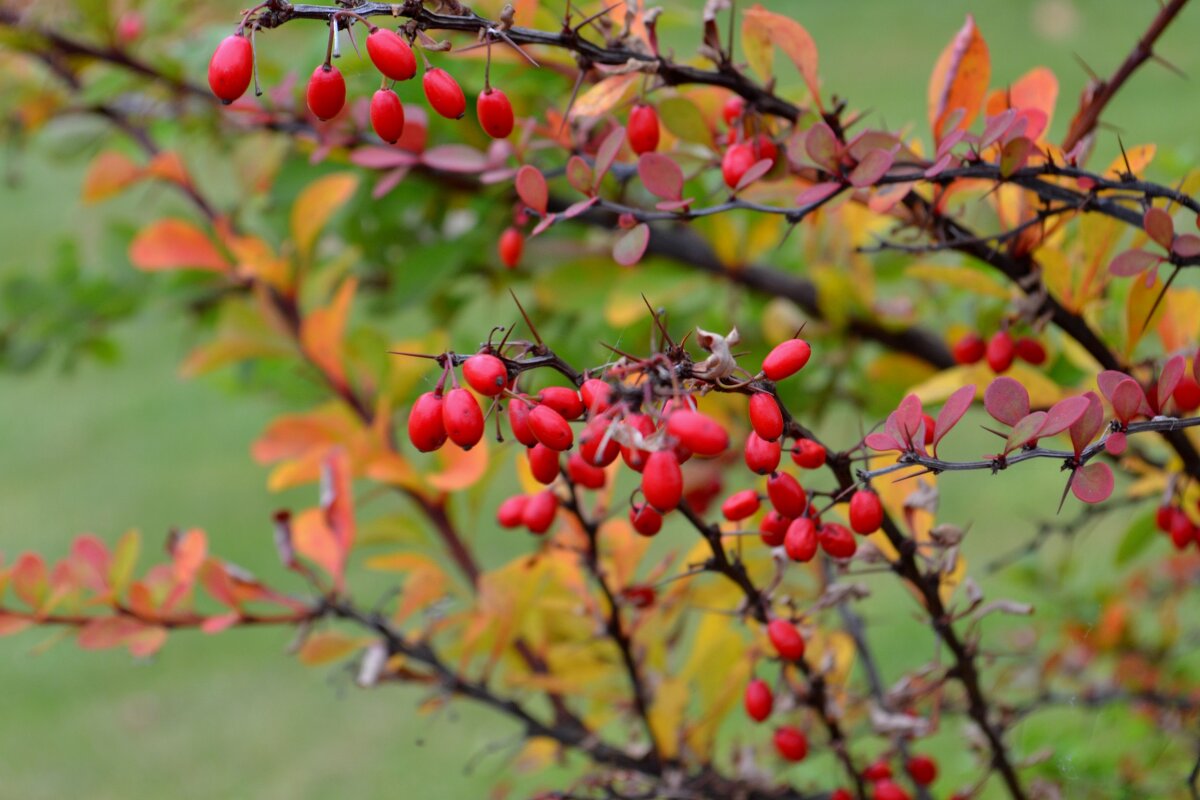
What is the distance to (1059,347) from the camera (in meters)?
0.91

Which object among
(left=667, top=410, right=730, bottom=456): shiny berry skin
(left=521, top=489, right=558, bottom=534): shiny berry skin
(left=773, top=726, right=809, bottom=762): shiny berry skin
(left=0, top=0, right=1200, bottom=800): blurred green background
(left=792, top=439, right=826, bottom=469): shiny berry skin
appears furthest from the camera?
(left=0, top=0, right=1200, bottom=800): blurred green background

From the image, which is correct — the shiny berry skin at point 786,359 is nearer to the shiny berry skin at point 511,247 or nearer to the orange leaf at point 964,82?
the orange leaf at point 964,82

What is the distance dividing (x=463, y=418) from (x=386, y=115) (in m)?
0.12

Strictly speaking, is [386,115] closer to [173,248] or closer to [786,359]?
[786,359]

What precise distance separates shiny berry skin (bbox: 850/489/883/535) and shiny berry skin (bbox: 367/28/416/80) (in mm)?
224

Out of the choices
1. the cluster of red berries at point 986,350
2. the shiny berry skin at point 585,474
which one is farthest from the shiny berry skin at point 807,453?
the cluster of red berries at point 986,350

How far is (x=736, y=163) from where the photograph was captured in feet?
1.78

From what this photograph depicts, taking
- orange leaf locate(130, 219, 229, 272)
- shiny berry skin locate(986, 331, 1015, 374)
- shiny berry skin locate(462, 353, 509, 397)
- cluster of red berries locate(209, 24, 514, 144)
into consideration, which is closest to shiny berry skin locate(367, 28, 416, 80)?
cluster of red berries locate(209, 24, 514, 144)

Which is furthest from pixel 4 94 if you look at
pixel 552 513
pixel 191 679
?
pixel 191 679

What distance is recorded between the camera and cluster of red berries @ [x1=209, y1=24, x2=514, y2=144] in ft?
1.35

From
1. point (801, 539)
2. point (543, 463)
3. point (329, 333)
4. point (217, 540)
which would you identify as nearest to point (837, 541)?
point (801, 539)

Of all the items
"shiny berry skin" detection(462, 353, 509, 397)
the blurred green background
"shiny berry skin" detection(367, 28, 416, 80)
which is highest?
"shiny berry skin" detection(367, 28, 416, 80)

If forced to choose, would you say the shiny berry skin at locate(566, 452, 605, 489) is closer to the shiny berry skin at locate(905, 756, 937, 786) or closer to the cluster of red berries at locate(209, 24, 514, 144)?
the cluster of red berries at locate(209, 24, 514, 144)

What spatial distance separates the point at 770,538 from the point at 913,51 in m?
4.05
